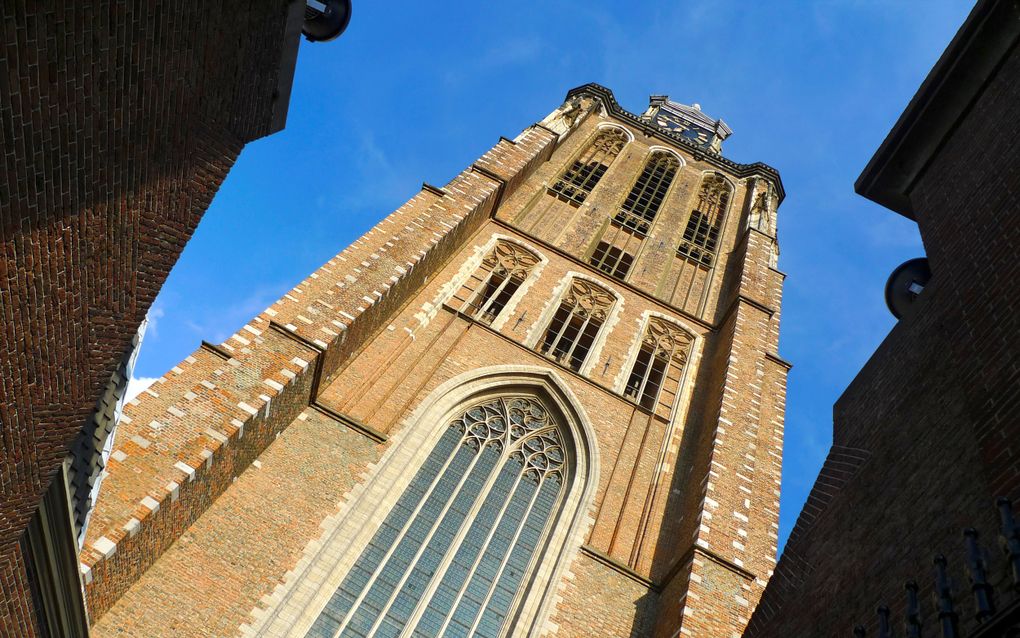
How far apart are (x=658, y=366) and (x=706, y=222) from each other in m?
9.68

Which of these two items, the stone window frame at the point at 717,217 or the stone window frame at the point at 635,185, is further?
the stone window frame at the point at 635,185

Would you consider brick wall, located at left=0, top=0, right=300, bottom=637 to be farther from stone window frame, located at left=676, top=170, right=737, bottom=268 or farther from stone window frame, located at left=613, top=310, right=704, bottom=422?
stone window frame, located at left=676, top=170, right=737, bottom=268

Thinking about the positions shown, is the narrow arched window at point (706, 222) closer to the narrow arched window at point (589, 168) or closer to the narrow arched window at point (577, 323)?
the narrow arched window at point (589, 168)

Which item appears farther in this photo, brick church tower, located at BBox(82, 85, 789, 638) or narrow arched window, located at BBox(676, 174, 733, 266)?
narrow arched window, located at BBox(676, 174, 733, 266)

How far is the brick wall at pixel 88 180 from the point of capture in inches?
189

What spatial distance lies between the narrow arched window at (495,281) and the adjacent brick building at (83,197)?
392 inches

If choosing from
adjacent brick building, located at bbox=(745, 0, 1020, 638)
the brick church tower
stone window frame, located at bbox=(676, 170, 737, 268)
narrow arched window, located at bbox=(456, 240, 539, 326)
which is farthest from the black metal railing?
stone window frame, located at bbox=(676, 170, 737, 268)

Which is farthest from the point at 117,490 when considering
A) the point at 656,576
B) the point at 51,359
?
the point at 656,576

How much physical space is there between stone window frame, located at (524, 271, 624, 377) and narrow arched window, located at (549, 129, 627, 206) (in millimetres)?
4411

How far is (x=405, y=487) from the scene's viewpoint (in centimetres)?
1323

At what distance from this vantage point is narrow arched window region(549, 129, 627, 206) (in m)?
24.2

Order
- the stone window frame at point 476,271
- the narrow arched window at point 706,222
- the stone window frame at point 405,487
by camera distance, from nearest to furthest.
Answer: the stone window frame at point 405,487 < the stone window frame at point 476,271 < the narrow arched window at point 706,222

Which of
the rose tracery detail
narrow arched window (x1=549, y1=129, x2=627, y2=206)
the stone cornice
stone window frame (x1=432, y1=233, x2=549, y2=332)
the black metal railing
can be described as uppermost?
the stone cornice

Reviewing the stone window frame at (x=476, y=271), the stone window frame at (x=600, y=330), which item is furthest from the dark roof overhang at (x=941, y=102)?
the stone window frame at (x=476, y=271)
